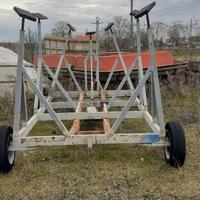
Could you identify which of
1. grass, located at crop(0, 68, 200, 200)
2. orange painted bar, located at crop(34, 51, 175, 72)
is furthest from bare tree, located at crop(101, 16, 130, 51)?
grass, located at crop(0, 68, 200, 200)

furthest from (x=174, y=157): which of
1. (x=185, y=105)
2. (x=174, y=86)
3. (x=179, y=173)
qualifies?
(x=174, y=86)

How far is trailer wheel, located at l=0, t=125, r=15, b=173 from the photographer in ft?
11.8

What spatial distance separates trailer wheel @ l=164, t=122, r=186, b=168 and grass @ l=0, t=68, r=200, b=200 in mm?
99

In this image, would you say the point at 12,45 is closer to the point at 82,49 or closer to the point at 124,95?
the point at 82,49

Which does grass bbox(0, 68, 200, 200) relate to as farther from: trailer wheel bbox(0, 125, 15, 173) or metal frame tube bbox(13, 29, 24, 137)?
metal frame tube bbox(13, 29, 24, 137)

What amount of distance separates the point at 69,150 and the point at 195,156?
145cm

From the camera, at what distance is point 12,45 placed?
2003 cm

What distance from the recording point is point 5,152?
3600 millimetres

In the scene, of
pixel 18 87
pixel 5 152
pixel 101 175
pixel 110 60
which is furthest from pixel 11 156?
pixel 110 60

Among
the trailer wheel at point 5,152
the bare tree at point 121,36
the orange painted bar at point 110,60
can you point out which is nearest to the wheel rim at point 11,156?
the trailer wheel at point 5,152

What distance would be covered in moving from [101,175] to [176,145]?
0.79m

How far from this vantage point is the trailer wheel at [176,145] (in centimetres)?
365

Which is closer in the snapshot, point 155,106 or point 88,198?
point 88,198

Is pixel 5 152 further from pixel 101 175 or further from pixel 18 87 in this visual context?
pixel 101 175
